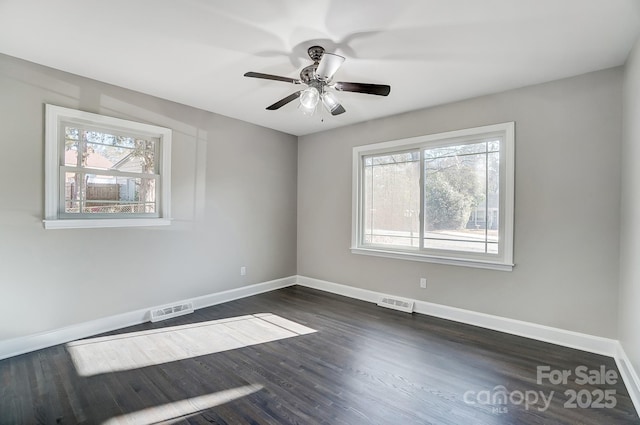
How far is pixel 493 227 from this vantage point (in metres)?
3.49

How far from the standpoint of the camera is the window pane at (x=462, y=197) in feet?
11.5

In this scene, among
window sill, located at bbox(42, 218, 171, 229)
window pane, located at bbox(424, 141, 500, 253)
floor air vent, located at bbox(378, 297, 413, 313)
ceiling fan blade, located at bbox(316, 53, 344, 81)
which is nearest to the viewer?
ceiling fan blade, located at bbox(316, 53, 344, 81)

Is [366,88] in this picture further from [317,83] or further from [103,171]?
[103,171]

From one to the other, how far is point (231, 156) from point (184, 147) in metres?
0.71

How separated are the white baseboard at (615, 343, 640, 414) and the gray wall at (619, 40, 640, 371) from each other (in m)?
0.07

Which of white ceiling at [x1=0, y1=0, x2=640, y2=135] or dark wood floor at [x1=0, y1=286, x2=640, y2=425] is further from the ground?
white ceiling at [x1=0, y1=0, x2=640, y2=135]

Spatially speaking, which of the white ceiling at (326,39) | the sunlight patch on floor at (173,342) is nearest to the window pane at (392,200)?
the white ceiling at (326,39)

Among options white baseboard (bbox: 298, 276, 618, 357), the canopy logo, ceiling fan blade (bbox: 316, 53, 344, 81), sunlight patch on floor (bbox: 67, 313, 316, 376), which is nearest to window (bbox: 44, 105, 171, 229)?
sunlight patch on floor (bbox: 67, 313, 316, 376)

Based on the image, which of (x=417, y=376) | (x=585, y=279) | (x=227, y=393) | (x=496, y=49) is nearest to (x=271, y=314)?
(x=227, y=393)

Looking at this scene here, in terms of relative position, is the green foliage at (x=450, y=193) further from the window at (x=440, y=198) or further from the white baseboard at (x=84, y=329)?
the white baseboard at (x=84, y=329)

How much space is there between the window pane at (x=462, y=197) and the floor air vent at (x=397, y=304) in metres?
0.81

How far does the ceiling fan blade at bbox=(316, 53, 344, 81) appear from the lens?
2209 mm

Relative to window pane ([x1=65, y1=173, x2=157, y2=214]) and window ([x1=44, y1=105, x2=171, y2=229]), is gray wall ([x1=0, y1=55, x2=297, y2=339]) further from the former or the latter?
window pane ([x1=65, y1=173, x2=157, y2=214])

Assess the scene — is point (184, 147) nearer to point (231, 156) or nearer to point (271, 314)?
point (231, 156)
